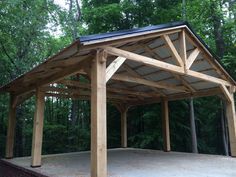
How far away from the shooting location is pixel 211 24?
1272 centimetres

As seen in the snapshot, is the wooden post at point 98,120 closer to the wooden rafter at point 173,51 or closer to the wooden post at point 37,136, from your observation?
the wooden rafter at point 173,51

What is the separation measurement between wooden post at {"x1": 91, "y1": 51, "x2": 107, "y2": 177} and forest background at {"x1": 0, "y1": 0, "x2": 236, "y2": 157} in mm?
7048

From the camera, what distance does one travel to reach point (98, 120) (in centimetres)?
398

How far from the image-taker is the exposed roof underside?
453cm

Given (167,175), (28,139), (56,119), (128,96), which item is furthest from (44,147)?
(167,175)

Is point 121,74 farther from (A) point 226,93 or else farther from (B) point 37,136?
(A) point 226,93

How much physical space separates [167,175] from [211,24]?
1004 centimetres

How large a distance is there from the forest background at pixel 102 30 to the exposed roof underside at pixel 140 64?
2.86 meters

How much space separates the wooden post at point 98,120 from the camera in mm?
3854

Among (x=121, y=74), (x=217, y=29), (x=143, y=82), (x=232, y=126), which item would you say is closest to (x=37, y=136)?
(x=121, y=74)

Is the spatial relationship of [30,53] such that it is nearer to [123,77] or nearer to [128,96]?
[128,96]

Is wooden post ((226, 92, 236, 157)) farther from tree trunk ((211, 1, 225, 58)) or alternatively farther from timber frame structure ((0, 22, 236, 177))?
tree trunk ((211, 1, 225, 58))

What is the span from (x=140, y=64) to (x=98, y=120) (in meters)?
4.23

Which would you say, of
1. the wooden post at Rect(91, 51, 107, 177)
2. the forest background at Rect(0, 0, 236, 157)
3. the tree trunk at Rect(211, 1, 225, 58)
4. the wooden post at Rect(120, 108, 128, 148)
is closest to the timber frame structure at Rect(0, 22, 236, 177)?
the wooden post at Rect(91, 51, 107, 177)
